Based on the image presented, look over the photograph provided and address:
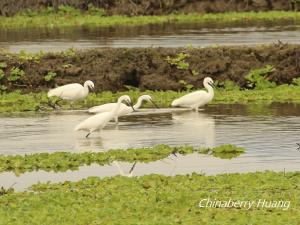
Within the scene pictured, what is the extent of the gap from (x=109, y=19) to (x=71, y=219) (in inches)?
1458

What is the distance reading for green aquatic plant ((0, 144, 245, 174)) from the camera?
57.4ft

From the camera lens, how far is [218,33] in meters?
40.5

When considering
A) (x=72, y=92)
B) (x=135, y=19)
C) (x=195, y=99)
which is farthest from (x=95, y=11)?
(x=195, y=99)

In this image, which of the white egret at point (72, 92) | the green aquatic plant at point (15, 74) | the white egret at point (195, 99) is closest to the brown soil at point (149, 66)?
the green aquatic plant at point (15, 74)

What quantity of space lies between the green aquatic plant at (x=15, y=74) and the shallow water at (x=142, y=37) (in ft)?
21.0

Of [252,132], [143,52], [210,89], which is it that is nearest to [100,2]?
[143,52]

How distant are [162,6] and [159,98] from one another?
27.0m

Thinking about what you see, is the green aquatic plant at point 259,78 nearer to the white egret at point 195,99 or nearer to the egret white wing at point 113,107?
the white egret at point 195,99

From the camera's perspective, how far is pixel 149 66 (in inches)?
1106

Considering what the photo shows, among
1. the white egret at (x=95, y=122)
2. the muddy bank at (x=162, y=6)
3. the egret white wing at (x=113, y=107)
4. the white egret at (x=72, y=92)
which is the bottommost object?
the muddy bank at (x=162, y=6)

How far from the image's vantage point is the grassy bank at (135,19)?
47.8 m

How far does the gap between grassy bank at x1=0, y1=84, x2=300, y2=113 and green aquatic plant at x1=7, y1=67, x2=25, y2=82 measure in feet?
1.58

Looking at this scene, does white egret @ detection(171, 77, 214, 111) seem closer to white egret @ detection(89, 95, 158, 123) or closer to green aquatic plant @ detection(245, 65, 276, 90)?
white egret @ detection(89, 95, 158, 123)

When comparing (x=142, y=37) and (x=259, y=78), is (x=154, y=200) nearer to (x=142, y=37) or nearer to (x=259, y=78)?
(x=259, y=78)
